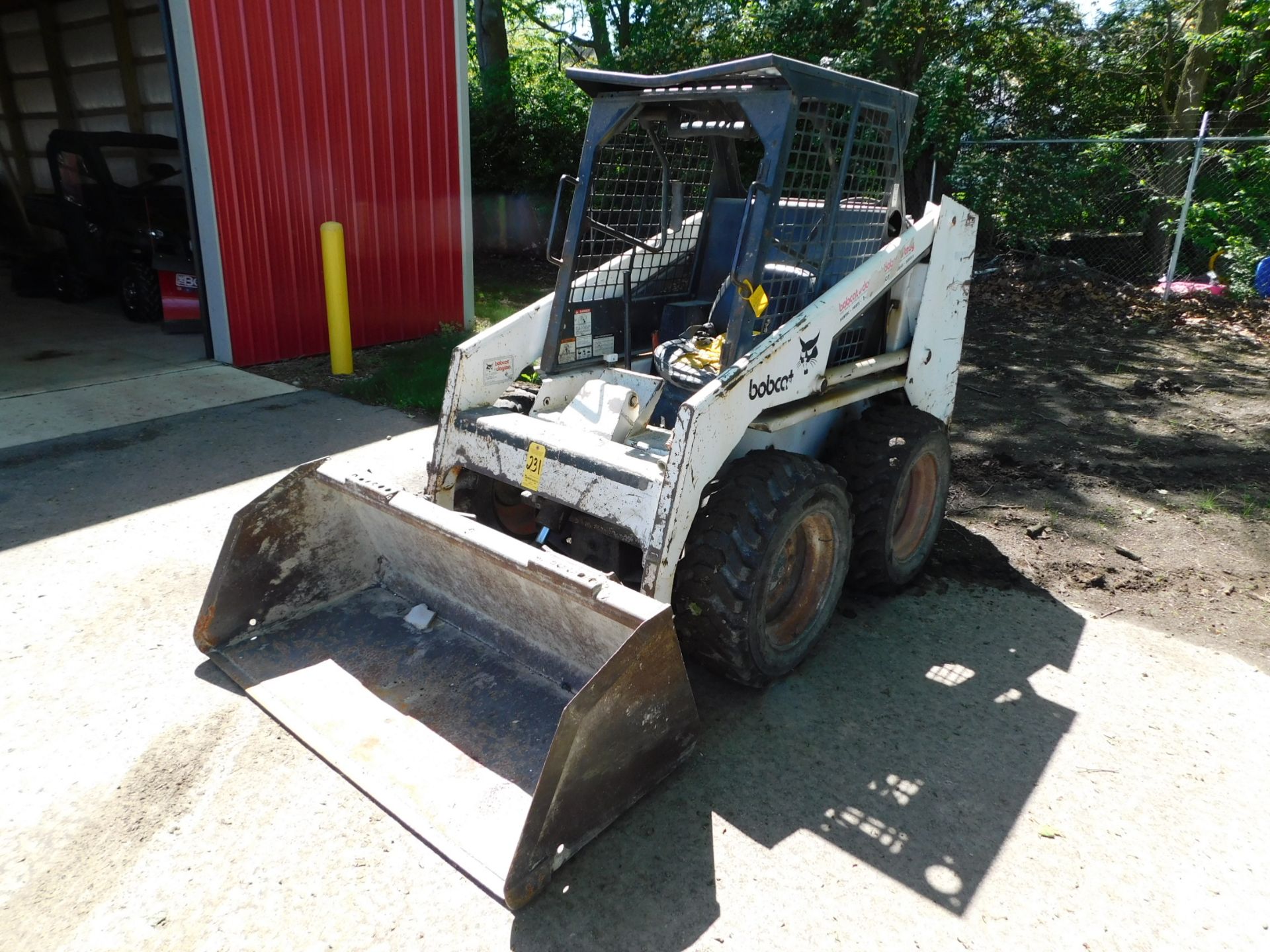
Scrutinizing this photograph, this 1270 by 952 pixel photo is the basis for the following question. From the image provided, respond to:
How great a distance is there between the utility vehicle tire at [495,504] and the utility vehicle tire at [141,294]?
24.3 feet

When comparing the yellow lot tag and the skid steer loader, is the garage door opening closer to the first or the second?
the skid steer loader

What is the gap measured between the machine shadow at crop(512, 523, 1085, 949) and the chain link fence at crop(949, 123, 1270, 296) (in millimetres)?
9491

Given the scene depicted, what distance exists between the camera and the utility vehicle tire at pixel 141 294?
32.2 ft

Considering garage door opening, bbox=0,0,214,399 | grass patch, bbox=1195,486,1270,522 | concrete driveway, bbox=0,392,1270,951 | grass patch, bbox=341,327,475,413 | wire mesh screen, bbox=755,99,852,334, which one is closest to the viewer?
concrete driveway, bbox=0,392,1270,951

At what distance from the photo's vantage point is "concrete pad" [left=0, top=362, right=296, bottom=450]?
6.36 m

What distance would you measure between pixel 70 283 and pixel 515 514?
9.61 metres

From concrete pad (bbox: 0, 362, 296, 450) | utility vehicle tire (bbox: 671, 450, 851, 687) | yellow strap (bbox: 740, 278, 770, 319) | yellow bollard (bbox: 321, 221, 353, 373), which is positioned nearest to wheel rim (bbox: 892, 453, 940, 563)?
utility vehicle tire (bbox: 671, 450, 851, 687)

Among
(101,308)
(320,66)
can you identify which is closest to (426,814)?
(320,66)

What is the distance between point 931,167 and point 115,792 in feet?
42.2

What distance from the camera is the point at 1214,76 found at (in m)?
13.0

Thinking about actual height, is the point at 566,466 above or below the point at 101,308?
above

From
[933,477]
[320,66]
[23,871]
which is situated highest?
[320,66]

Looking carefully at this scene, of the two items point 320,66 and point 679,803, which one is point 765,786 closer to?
point 679,803

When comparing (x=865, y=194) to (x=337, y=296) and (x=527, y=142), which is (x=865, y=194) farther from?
(x=527, y=142)
